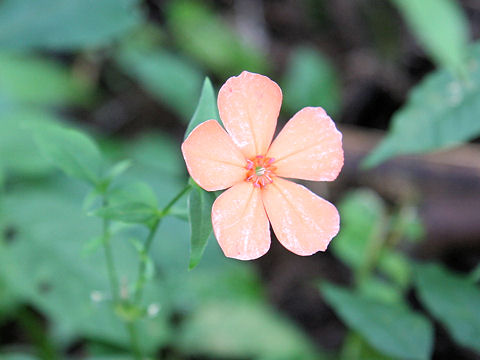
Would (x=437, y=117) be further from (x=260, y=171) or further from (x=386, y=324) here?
(x=260, y=171)

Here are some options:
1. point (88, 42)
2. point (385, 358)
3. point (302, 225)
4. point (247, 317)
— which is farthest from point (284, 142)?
point (88, 42)

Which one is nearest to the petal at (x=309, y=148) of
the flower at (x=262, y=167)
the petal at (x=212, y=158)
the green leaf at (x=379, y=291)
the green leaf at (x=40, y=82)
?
the flower at (x=262, y=167)

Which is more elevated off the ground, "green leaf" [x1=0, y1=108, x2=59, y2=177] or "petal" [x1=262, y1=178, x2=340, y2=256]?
"petal" [x1=262, y1=178, x2=340, y2=256]

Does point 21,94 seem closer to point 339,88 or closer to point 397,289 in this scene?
point 339,88

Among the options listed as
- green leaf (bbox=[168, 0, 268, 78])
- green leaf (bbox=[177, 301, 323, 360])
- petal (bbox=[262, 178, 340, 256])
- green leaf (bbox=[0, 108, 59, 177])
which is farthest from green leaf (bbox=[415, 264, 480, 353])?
green leaf (bbox=[168, 0, 268, 78])

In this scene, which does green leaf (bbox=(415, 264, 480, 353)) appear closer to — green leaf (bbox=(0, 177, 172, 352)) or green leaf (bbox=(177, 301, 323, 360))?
green leaf (bbox=(177, 301, 323, 360))

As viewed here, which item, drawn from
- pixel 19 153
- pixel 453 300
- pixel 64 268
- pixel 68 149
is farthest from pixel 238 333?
pixel 68 149
